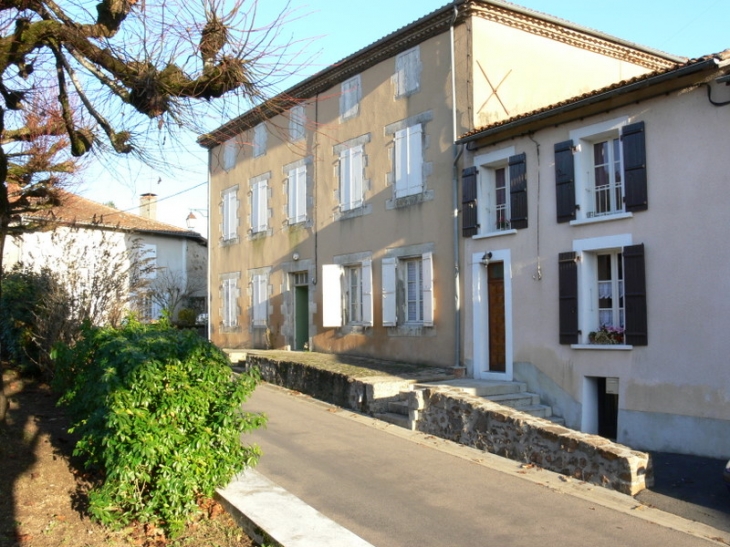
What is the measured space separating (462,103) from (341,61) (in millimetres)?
4032

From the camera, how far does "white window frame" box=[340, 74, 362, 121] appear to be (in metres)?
17.1

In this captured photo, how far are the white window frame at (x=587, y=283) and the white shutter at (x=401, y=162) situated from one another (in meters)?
4.72

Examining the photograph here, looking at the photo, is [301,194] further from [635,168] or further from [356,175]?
[635,168]

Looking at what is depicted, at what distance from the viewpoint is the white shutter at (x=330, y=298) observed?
17.3 m

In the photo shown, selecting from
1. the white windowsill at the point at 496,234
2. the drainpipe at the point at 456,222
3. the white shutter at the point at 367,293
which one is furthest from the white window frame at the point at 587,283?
the white shutter at the point at 367,293

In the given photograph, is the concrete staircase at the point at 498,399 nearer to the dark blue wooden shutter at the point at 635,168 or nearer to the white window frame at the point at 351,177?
the dark blue wooden shutter at the point at 635,168

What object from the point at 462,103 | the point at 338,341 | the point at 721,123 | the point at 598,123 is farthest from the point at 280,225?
the point at 721,123

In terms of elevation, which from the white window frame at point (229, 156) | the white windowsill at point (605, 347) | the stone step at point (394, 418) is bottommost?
the stone step at point (394, 418)

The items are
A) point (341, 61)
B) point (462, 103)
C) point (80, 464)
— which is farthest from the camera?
point (341, 61)

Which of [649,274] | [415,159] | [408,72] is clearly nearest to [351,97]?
[408,72]

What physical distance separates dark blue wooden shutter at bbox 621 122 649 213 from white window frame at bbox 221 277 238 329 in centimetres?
1372

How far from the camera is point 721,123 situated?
32.8 ft

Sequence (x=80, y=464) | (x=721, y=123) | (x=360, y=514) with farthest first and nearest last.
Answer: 1. (x=721, y=123)
2. (x=80, y=464)
3. (x=360, y=514)

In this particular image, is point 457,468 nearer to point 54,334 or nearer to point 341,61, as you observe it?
point 54,334
